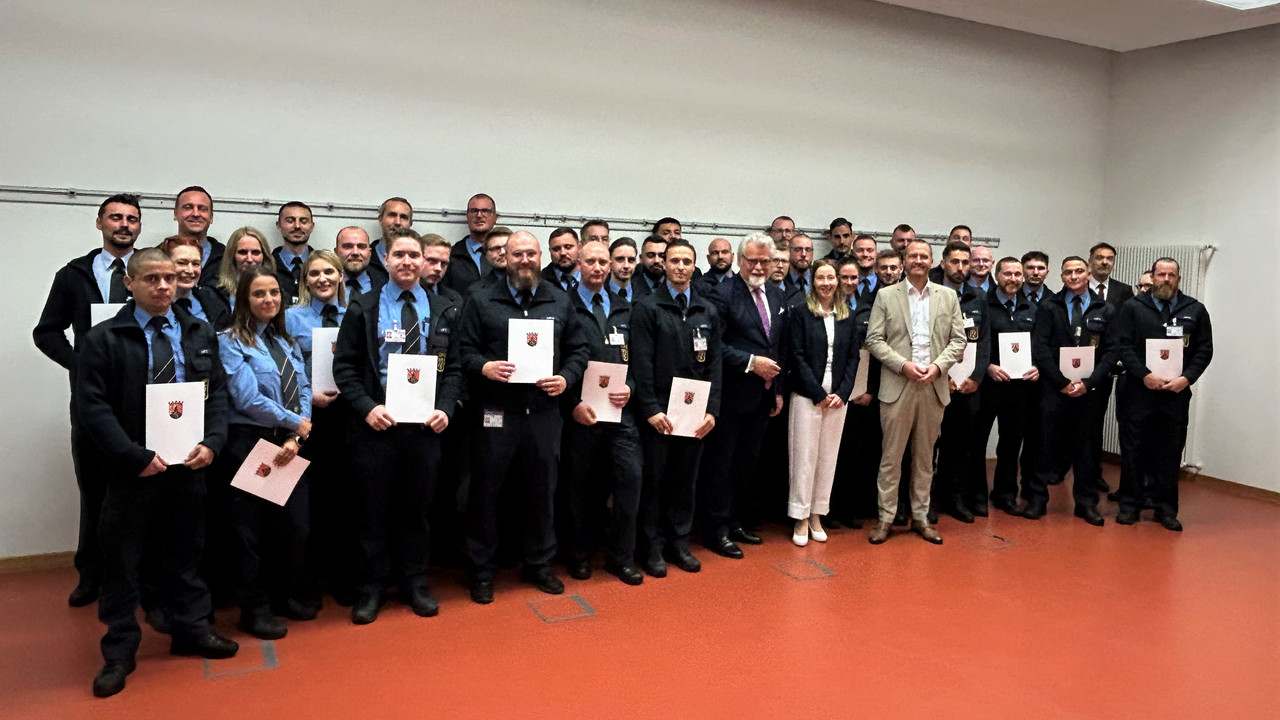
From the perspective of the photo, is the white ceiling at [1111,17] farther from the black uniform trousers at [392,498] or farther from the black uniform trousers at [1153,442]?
the black uniform trousers at [392,498]

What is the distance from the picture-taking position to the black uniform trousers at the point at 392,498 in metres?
3.98

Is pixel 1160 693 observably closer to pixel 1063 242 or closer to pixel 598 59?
pixel 598 59

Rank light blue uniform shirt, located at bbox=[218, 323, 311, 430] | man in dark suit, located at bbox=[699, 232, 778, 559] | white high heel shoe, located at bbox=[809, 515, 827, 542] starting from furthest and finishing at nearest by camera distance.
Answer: white high heel shoe, located at bbox=[809, 515, 827, 542]
man in dark suit, located at bbox=[699, 232, 778, 559]
light blue uniform shirt, located at bbox=[218, 323, 311, 430]

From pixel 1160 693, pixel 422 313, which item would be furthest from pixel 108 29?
pixel 1160 693

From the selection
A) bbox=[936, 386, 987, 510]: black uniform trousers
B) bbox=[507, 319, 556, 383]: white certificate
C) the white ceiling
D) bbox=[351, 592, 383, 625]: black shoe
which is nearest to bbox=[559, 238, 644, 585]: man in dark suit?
bbox=[507, 319, 556, 383]: white certificate

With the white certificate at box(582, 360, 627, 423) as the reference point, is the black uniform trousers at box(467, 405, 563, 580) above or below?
below

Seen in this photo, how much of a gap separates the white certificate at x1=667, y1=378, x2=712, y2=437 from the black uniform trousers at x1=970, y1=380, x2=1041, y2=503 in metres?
2.43

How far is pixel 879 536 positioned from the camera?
18.1 ft

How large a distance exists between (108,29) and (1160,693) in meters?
6.25

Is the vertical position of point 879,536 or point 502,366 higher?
point 502,366

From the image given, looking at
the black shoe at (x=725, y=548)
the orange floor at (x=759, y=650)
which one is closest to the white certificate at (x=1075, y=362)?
the orange floor at (x=759, y=650)

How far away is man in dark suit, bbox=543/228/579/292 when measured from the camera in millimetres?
5117

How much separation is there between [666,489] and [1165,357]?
3.64 m

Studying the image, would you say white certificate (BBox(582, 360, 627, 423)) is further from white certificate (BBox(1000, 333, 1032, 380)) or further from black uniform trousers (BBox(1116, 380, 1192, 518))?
black uniform trousers (BBox(1116, 380, 1192, 518))
